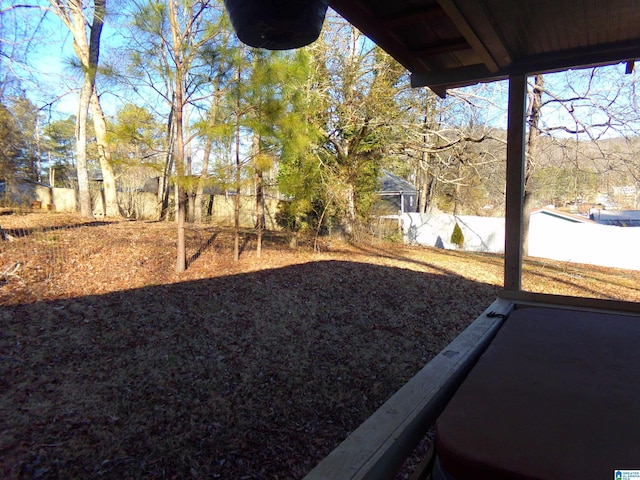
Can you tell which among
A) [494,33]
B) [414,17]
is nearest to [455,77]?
[494,33]

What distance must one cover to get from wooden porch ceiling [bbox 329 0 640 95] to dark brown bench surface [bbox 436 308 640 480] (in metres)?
1.56

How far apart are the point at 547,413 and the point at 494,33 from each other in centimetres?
192

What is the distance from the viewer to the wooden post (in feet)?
8.61

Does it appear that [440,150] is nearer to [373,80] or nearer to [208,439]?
[373,80]

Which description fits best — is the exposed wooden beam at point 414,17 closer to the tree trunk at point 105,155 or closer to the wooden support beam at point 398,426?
the wooden support beam at point 398,426

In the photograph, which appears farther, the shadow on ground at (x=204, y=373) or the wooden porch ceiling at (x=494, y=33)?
the shadow on ground at (x=204, y=373)

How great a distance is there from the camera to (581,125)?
922 cm

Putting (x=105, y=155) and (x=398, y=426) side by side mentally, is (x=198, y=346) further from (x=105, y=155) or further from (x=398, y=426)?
(x=105, y=155)

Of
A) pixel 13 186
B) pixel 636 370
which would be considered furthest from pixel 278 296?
pixel 13 186

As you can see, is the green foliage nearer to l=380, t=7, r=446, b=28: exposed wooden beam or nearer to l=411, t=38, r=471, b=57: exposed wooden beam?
l=411, t=38, r=471, b=57: exposed wooden beam

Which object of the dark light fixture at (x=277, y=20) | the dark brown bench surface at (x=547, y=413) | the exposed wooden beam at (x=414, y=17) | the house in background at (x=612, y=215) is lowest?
the dark brown bench surface at (x=547, y=413)

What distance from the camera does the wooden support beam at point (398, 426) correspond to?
3.27ft

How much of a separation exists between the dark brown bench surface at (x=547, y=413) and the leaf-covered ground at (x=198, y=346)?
5.90 ft

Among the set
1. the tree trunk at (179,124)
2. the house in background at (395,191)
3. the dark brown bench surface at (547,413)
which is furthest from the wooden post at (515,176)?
the house in background at (395,191)
